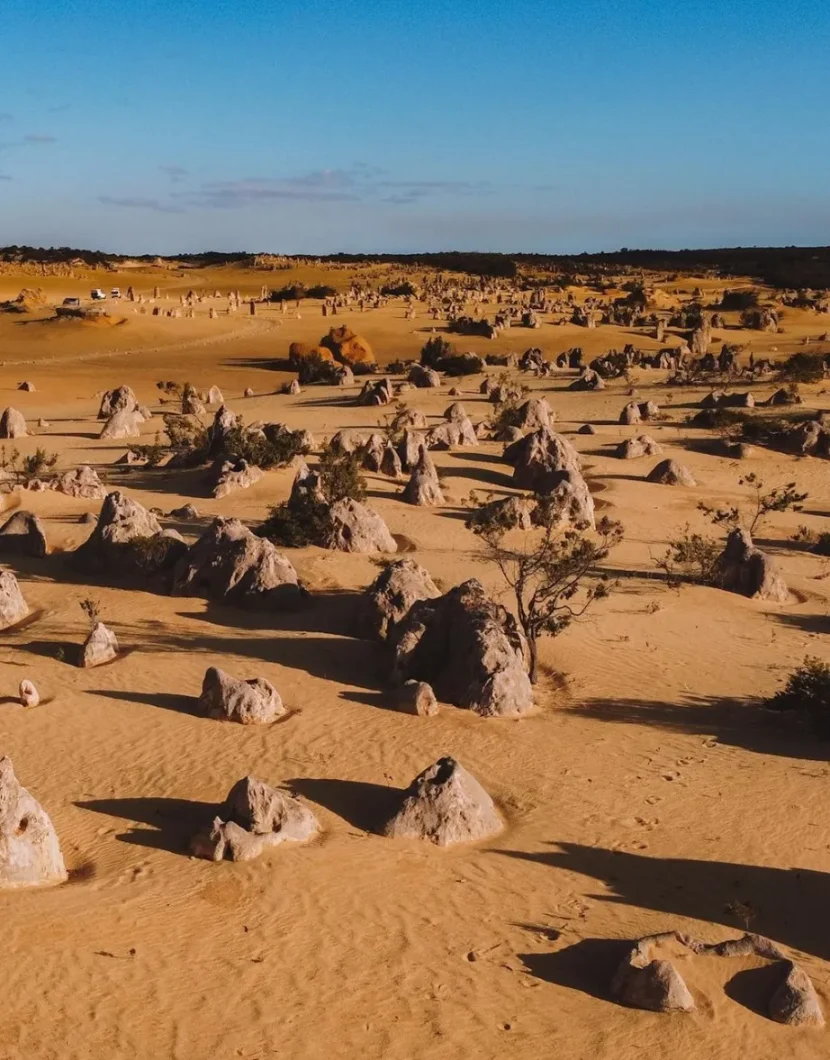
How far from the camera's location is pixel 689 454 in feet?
92.6

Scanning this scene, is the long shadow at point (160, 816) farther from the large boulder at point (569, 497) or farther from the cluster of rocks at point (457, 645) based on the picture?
the large boulder at point (569, 497)

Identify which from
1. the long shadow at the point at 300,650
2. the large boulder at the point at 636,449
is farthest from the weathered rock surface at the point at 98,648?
the large boulder at the point at 636,449

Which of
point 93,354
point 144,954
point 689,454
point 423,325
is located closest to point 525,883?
point 144,954

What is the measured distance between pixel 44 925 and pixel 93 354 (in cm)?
4536

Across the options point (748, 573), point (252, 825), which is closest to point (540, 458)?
point (748, 573)

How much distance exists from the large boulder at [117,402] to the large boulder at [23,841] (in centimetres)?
2578

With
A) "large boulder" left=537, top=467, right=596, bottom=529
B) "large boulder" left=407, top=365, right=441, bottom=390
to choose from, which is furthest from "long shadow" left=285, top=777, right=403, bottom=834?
"large boulder" left=407, top=365, right=441, bottom=390

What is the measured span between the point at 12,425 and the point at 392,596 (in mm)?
19257

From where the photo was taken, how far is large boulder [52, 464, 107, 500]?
22156mm

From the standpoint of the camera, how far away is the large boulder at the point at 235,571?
15953 millimetres

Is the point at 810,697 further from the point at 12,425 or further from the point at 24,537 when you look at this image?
the point at 12,425

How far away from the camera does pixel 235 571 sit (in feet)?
53.0

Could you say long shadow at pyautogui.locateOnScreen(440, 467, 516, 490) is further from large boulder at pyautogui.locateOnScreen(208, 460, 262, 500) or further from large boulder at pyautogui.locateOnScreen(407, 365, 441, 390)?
large boulder at pyautogui.locateOnScreen(407, 365, 441, 390)

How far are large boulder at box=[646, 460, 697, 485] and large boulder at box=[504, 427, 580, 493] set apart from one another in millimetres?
1896
